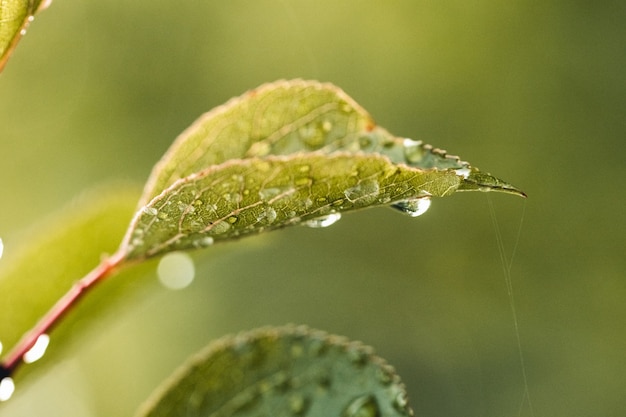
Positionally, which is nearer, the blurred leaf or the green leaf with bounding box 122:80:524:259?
the green leaf with bounding box 122:80:524:259

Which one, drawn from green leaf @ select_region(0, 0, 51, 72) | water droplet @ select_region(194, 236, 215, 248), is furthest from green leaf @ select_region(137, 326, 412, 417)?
green leaf @ select_region(0, 0, 51, 72)

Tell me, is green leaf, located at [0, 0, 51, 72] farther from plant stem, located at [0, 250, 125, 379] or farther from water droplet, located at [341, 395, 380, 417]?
water droplet, located at [341, 395, 380, 417]

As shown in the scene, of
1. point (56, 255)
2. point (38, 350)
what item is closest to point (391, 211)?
point (56, 255)

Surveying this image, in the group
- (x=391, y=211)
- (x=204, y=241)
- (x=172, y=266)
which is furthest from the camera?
(x=391, y=211)

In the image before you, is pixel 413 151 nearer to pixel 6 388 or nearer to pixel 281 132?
pixel 281 132

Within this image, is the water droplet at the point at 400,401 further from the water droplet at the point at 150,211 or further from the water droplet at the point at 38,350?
the water droplet at the point at 38,350

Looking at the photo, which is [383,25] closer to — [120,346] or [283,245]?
[283,245]

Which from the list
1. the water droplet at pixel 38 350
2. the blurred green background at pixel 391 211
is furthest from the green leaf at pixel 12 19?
the blurred green background at pixel 391 211
